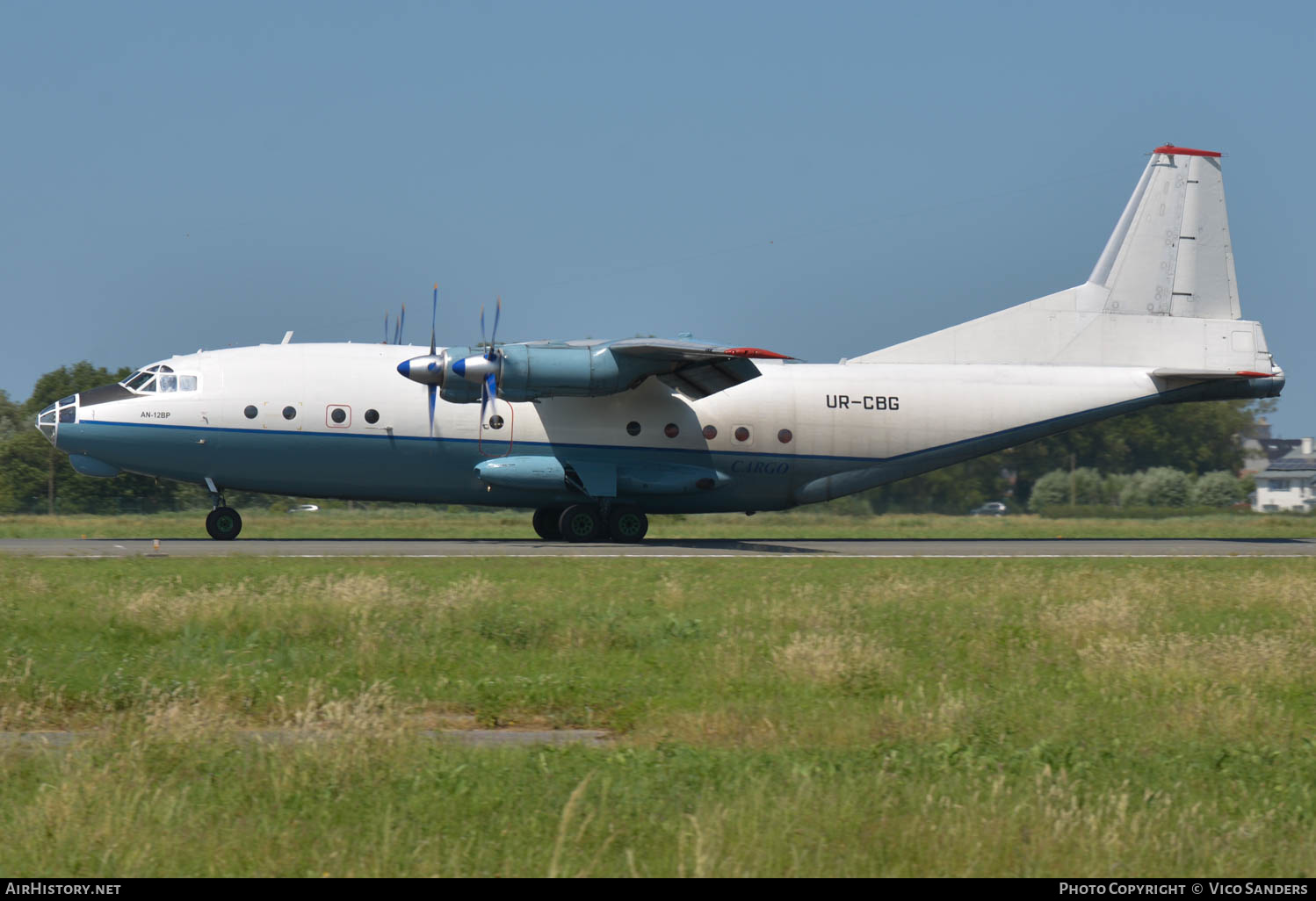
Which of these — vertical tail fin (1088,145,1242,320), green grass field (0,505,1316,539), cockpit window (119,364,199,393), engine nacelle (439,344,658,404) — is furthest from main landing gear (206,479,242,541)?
vertical tail fin (1088,145,1242,320)

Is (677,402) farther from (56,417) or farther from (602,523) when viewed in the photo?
(56,417)

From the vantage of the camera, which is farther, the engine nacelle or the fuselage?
the fuselage

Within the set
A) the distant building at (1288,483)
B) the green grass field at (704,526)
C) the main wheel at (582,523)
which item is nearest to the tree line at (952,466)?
the green grass field at (704,526)

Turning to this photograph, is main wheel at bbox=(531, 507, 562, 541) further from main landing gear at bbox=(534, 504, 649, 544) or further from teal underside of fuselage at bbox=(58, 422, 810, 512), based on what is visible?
teal underside of fuselage at bbox=(58, 422, 810, 512)

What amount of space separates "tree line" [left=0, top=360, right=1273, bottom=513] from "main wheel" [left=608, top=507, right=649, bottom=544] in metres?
9.94

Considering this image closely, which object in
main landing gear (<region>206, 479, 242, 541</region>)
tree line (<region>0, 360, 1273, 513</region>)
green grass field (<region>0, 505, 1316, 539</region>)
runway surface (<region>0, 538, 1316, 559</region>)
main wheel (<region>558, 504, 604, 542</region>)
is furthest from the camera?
tree line (<region>0, 360, 1273, 513</region>)

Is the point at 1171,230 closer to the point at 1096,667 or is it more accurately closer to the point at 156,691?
the point at 1096,667

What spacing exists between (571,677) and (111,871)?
6.14 metres

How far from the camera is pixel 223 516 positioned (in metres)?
29.5

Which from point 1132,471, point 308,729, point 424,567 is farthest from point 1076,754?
point 1132,471

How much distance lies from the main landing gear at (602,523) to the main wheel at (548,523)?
2.78 ft

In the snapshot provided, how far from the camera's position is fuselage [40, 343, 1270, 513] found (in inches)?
1121

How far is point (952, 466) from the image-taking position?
136ft

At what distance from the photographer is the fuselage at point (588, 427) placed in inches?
1121
